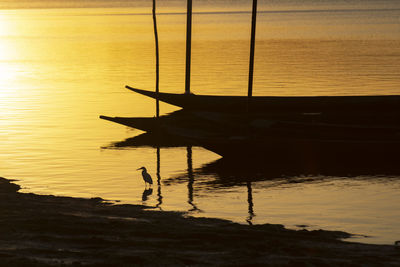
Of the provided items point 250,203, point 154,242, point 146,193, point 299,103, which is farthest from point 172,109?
point 154,242

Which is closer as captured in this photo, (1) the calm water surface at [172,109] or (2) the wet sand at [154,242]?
(2) the wet sand at [154,242]

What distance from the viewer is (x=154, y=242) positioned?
1119 centimetres

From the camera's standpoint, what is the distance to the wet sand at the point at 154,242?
33.3 feet

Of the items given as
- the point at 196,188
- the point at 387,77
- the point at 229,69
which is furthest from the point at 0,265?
the point at 229,69

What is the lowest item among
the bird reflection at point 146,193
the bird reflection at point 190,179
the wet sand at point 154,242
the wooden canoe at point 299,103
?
the bird reflection at point 146,193

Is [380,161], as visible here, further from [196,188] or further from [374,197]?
[196,188]

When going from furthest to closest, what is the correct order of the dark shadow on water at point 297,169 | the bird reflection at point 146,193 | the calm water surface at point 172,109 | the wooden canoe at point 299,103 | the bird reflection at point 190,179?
1. the wooden canoe at point 299,103
2. the dark shadow on water at point 297,169
3. the bird reflection at point 146,193
4. the calm water surface at point 172,109
5. the bird reflection at point 190,179

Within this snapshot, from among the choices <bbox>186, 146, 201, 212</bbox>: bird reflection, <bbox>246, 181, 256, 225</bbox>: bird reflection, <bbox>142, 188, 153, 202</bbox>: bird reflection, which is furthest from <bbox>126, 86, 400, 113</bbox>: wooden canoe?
<bbox>142, 188, 153, 202</bbox>: bird reflection

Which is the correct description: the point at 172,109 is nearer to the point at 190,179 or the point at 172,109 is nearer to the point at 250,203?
the point at 190,179

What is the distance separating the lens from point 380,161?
20.5 meters

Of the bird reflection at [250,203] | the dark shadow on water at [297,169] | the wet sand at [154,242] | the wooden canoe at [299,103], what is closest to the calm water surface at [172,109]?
the bird reflection at [250,203]

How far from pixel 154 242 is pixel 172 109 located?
70.9 feet

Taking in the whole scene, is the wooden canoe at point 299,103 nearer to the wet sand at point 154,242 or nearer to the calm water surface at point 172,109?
the calm water surface at point 172,109

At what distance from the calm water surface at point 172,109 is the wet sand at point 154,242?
234cm
